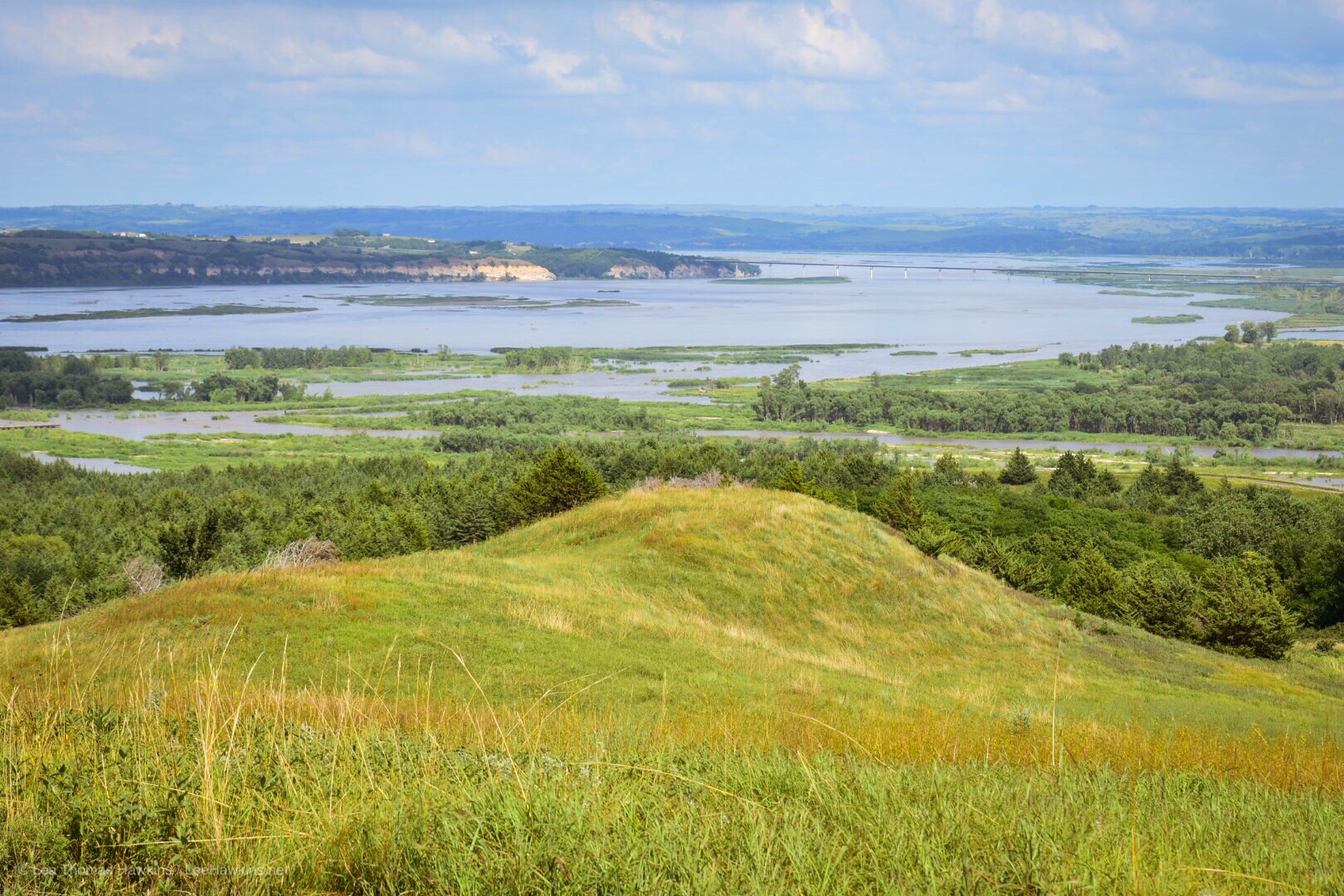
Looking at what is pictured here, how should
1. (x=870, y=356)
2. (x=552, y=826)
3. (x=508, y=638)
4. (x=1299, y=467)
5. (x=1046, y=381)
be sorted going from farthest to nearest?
(x=870, y=356) < (x=1046, y=381) < (x=1299, y=467) < (x=508, y=638) < (x=552, y=826)

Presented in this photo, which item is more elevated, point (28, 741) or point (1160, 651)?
point (28, 741)

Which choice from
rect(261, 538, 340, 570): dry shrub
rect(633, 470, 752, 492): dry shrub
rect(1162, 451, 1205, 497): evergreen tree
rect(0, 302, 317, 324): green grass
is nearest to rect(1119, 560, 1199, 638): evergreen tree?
rect(633, 470, 752, 492): dry shrub

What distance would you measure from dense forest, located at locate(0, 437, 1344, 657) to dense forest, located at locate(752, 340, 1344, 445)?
81.4ft

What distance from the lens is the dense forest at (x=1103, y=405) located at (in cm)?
9500

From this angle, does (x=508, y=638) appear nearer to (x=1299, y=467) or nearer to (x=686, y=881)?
(x=686, y=881)

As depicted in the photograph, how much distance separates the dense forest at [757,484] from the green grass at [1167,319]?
4045 inches

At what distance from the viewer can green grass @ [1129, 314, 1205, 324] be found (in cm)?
15950

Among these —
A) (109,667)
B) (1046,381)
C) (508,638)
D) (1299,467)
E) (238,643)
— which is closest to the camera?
(109,667)

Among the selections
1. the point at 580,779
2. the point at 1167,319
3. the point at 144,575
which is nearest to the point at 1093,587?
the point at 144,575

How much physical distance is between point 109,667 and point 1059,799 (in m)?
8.63

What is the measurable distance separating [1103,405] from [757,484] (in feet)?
209

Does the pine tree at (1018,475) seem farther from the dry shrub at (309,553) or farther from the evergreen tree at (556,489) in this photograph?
the dry shrub at (309,553)

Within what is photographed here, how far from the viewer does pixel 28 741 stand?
15.2 feet

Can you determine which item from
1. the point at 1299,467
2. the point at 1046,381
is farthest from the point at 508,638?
the point at 1046,381
